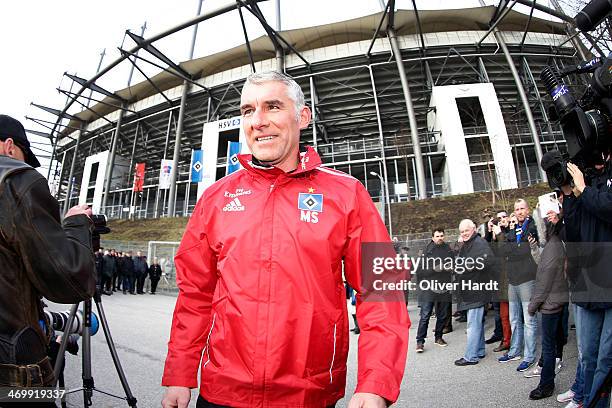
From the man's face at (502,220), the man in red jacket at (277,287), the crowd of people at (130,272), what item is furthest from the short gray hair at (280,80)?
the crowd of people at (130,272)

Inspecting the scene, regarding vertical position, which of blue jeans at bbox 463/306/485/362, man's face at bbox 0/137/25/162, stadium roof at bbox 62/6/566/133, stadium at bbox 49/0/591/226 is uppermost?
stadium roof at bbox 62/6/566/133

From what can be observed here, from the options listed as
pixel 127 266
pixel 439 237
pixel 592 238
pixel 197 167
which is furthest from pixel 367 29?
pixel 592 238

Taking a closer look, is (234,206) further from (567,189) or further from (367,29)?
(367,29)

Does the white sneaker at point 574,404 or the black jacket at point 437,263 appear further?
the black jacket at point 437,263

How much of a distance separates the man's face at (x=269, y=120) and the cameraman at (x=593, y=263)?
6.55 ft

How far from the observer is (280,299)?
1.21 metres

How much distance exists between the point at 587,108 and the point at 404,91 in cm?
2293

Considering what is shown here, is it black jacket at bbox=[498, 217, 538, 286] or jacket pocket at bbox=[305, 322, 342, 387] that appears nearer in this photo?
jacket pocket at bbox=[305, 322, 342, 387]

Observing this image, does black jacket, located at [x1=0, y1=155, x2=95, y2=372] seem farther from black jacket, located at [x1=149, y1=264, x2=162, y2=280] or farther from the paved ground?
black jacket, located at [x1=149, y1=264, x2=162, y2=280]

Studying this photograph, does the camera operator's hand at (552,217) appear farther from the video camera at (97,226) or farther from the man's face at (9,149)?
the man's face at (9,149)

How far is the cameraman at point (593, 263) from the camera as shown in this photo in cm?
213

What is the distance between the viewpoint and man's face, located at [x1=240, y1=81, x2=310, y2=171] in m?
1.42

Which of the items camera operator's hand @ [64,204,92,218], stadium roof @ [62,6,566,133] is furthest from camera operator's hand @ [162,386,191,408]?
stadium roof @ [62,6,566,133]

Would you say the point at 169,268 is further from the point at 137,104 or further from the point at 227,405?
the point at 137,104
